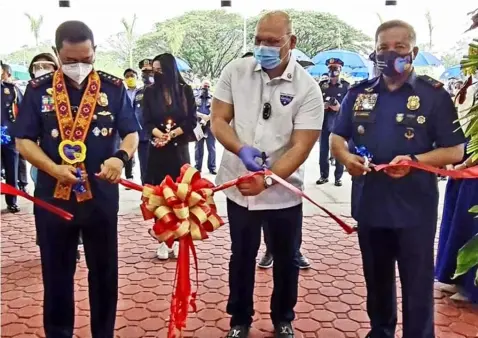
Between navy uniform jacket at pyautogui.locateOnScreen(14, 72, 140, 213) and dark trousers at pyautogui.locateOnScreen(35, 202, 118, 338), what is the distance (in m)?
0.07

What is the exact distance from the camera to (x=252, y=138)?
7.30 feet

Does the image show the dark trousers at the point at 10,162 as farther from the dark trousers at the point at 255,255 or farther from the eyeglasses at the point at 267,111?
the eyeglasses at the point at 267,111

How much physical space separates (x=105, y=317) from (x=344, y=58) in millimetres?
11687

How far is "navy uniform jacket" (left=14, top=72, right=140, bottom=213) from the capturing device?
6.41 feet

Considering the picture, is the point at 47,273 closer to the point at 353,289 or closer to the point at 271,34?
the point at 271,34

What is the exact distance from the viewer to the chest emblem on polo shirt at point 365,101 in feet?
6.75

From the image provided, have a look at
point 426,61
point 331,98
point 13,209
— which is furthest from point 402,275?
point 426,61

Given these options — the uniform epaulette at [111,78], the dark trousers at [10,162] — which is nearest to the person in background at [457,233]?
the uniform epaulette at [111,78]

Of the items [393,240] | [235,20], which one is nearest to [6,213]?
[393,240]

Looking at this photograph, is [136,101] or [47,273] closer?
[47,273]

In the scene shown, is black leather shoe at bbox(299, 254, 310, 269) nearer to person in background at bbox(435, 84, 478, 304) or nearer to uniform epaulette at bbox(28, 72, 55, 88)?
person in background at bbox(435, 84, 478, 304)

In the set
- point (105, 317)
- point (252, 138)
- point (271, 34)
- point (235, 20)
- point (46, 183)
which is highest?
point (235, 20)

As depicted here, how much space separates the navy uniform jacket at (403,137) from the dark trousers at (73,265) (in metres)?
1.08

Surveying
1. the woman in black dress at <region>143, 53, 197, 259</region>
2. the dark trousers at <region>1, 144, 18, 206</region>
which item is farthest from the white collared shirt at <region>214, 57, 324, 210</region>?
the dark trousers at <region>1, 144, 18, 206</region>
